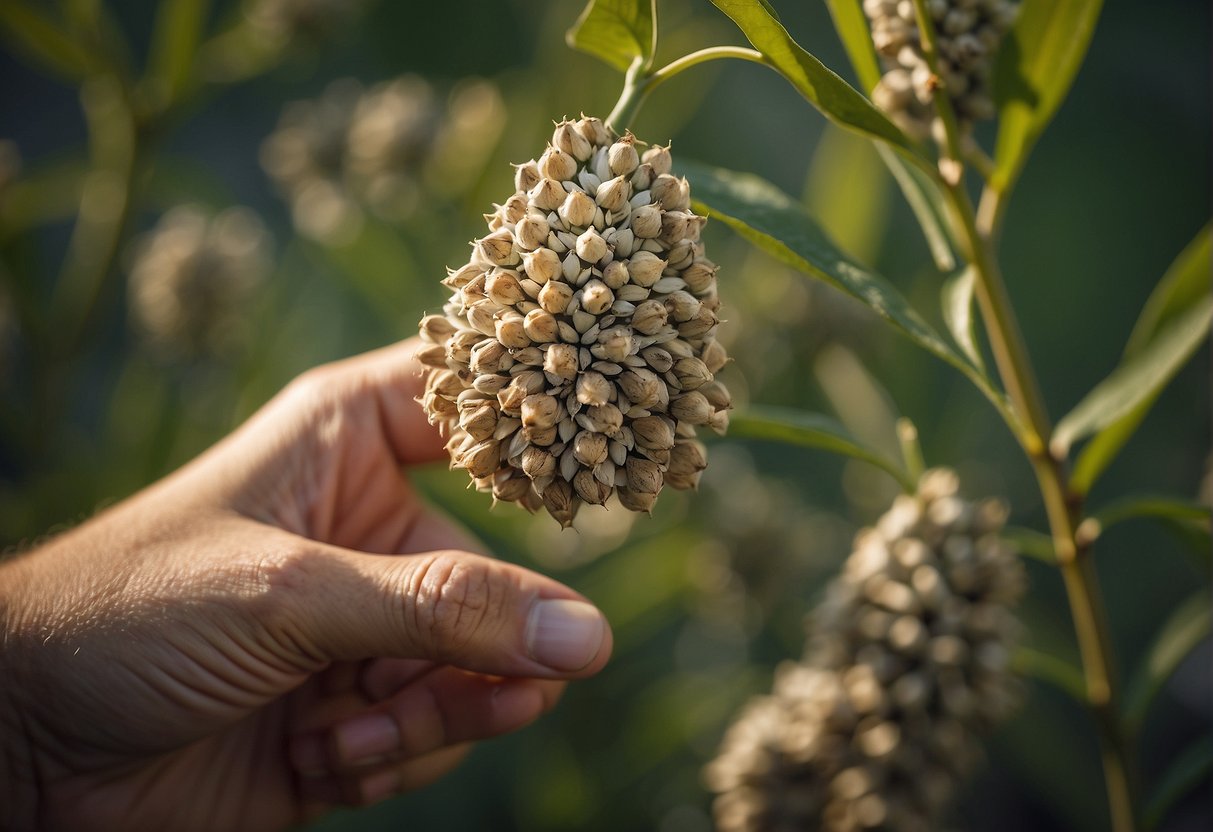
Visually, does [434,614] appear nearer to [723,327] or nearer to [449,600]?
[449,600]

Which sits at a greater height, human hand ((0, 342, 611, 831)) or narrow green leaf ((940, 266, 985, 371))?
narrow green leaf ((940, 266, 985, 371))

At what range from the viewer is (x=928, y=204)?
1.06m

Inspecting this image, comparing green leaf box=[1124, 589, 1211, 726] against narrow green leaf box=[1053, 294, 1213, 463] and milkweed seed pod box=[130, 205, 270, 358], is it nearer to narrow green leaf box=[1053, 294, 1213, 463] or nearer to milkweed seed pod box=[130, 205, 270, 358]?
narrow green leaf box=[1053, 294, 1213, 463]

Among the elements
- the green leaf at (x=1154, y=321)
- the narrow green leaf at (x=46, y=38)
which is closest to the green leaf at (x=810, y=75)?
the green leaf at (x=1154, y=321)

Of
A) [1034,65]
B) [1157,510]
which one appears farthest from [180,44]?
[1157,510]

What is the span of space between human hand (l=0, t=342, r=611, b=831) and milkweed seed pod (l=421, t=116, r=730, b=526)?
0.68ft

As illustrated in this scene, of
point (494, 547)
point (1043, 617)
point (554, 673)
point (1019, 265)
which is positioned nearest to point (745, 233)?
point (554, 673)

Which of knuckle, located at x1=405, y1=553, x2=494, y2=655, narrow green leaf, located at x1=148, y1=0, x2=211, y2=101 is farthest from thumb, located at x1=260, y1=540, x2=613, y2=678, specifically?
narrow green leaf, located at x1=148, y1=0, x2=211, y2=101

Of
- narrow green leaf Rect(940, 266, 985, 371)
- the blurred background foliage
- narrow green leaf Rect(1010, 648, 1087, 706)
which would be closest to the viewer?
narrow green leaf Rect(940, 266, 985, 371)

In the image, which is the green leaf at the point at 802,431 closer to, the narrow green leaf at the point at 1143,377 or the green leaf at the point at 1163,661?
the narrow green leaf at the point at 1143,377

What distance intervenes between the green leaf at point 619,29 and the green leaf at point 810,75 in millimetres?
88

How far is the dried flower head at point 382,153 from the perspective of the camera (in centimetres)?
202

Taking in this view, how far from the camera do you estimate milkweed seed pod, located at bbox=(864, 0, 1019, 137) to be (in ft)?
3.25

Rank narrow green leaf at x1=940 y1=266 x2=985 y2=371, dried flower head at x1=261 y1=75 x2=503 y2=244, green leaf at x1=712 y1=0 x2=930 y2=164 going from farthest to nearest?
dried flower head at x1=261 y1=75 x2=503 y2=244 → narrow green leaf at x1=940 y1=266 x2=985 y2=371 → green leaf at x1=712 y1=0 x2=930 y2=164
